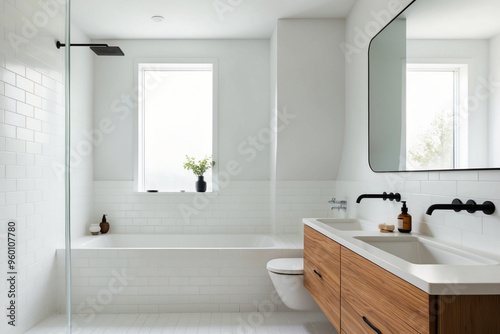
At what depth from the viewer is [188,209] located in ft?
12.8

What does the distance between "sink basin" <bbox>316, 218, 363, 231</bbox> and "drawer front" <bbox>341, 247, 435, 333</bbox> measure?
0.87m

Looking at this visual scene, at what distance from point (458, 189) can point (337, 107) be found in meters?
1.92

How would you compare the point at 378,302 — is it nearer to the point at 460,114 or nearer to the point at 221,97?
the point at 460,114

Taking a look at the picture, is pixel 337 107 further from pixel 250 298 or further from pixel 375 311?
pixel 375 311

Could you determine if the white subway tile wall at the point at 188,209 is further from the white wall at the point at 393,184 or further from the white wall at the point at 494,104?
the white wall at the point at 494,104

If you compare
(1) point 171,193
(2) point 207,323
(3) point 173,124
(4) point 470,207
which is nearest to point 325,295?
(4) point 470,207

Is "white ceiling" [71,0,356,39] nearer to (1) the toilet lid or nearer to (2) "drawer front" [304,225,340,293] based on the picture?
(2) "drawer front" [304,225,340,293]

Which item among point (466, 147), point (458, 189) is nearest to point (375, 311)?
point (458, 189)

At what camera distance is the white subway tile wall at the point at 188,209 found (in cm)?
389

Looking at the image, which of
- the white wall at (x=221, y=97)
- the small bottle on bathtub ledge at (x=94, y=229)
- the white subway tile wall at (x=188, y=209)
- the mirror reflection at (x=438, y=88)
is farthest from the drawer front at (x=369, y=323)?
the small bottle on bathtub ledge at (x=94, y=229)

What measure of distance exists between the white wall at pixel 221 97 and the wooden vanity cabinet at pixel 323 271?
4.93 ft

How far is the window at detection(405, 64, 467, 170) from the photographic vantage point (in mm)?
1682

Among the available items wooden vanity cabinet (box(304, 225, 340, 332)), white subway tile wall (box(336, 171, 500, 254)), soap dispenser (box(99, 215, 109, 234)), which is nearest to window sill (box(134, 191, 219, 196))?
soap dispenser (box(99, 215, 109, 234))

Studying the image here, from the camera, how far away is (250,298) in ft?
10.1
